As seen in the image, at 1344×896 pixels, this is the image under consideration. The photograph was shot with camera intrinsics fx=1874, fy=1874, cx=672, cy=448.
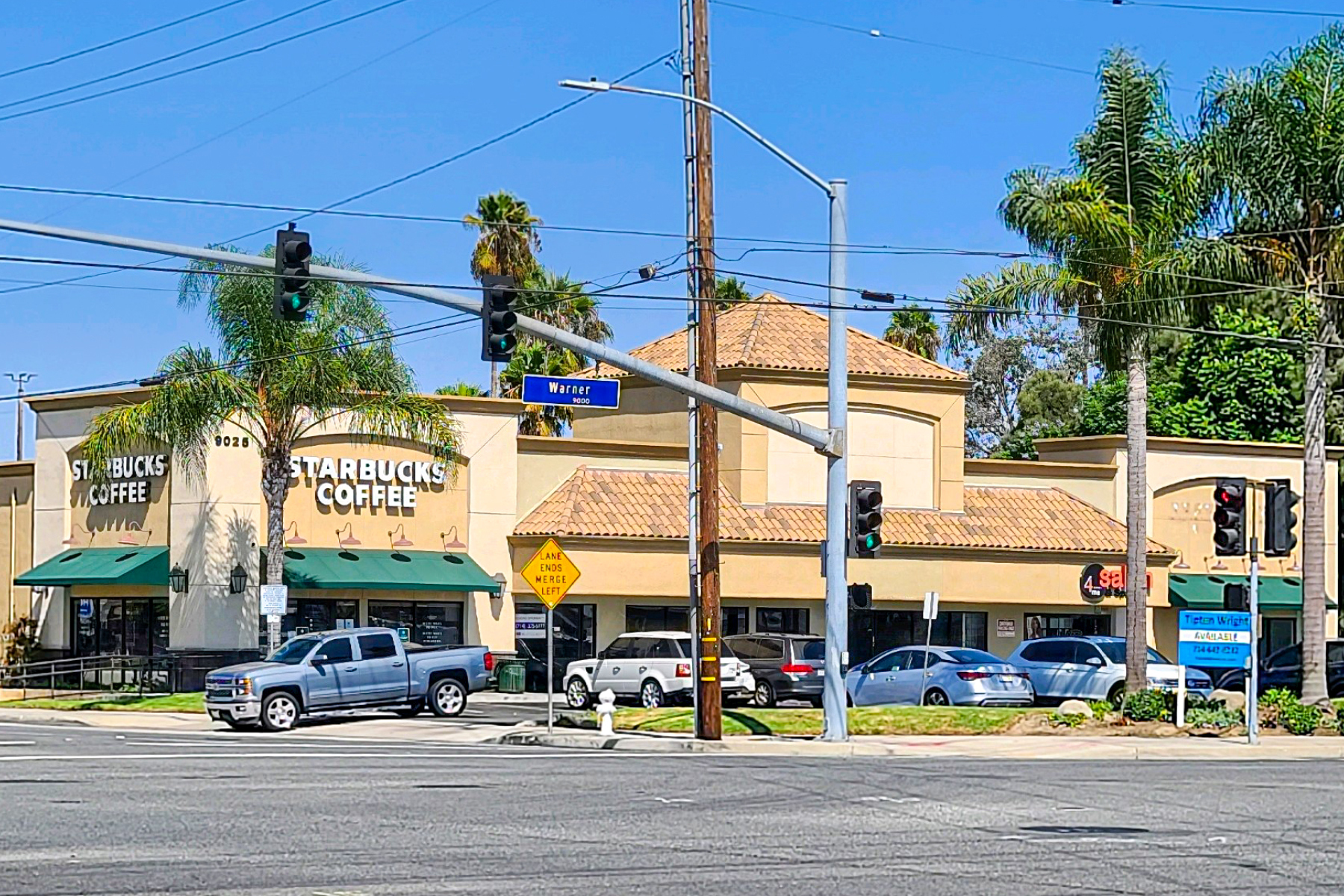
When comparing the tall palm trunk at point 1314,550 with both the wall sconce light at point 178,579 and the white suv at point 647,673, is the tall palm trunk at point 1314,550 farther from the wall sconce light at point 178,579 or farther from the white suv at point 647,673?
the wall sconce light at point 178,579

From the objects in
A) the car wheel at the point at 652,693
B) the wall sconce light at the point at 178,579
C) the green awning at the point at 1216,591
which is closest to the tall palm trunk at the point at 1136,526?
the car wheel at the point at 652,693

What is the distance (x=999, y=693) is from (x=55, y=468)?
24.3m

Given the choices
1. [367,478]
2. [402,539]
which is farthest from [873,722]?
[367,478]

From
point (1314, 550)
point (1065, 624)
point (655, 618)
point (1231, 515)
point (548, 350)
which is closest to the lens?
point (1231, 515)

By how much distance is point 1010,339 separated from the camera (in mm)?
83125

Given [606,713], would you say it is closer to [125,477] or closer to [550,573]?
[550,573]

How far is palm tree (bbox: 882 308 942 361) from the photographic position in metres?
71.5

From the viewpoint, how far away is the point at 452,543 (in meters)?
43.7

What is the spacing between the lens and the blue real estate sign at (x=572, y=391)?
2495 centimetres

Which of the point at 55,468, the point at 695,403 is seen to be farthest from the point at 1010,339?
the point at 695,403

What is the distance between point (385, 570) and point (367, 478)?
7.63ft

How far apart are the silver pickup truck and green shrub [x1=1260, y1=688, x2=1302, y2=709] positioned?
14.1 m

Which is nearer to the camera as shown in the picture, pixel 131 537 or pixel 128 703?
pixel 128 703

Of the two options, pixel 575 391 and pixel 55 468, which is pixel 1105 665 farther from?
pixel 55 468
